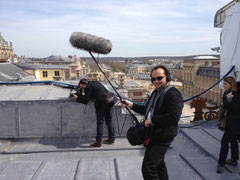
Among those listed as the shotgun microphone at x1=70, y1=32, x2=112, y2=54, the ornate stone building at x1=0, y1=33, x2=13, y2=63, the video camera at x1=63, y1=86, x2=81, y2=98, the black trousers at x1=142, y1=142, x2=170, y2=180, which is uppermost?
the ornate stone building at x1=0, y1=33, x2=13, y2=63

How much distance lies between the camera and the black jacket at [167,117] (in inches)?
116

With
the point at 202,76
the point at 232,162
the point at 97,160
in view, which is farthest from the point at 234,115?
the point at 202,76

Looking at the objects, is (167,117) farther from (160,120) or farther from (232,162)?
(232,162)

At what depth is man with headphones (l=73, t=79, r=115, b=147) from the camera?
17.5 feet

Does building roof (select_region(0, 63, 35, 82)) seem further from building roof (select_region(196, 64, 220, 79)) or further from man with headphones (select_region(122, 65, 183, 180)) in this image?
building roof (select_region(196, 64, 220, 79))

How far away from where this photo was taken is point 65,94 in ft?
20.8

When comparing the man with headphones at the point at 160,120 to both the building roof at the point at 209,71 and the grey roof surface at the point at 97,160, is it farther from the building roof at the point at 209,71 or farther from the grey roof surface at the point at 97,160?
the building roof at the point at 209,71

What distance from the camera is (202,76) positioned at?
63.4 m

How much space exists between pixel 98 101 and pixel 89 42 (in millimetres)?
1294

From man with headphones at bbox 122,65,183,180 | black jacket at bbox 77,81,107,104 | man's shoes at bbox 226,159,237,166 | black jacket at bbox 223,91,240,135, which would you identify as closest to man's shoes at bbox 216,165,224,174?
man's shoes at bbox 226,159,237,166

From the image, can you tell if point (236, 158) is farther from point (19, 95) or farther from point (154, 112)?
point (19, 95)

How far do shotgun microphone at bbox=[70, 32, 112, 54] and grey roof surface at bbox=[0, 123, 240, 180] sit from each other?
2.07 metres

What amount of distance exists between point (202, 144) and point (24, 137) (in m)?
3.95

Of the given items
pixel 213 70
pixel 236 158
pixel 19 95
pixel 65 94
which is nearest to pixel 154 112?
pixel 236 158
